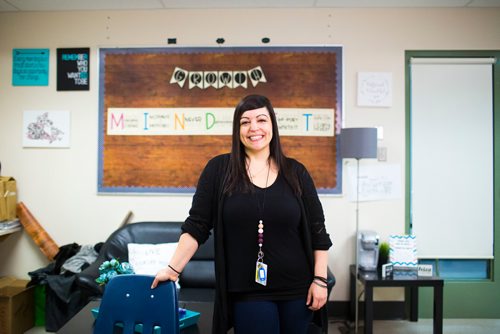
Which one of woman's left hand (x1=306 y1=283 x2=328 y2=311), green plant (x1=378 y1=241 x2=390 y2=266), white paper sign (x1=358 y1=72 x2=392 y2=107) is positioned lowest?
green plant (x1=378 y1=241 x2=390 y2=266)

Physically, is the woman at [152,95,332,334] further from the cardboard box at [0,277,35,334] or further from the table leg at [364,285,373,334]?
the cardboard box at [0,277,35,334]

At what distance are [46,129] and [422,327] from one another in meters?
3.52

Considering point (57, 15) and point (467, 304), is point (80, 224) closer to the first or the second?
point (57, 15)

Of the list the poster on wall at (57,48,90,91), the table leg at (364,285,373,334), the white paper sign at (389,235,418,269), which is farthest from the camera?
the poster on wall at (57,48,90,91)

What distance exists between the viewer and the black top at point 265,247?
1298 millimetres

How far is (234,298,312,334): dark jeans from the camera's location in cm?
127

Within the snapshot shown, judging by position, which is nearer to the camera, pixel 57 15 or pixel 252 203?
pixel 252 203

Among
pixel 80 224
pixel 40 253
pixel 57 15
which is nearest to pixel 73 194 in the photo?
pixel 80 224

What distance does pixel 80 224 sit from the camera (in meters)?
3.03

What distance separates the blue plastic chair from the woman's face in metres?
0.60

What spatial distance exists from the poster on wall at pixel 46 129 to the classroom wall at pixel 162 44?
5 cm

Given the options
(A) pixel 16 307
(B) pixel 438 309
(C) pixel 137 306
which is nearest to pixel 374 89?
(B) pixel 438 309

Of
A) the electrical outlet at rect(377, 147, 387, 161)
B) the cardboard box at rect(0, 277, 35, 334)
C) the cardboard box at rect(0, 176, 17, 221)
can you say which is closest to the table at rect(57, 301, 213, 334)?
the cardboard box at rect(0, 277, 35, 334)

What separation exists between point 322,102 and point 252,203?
1856mm
